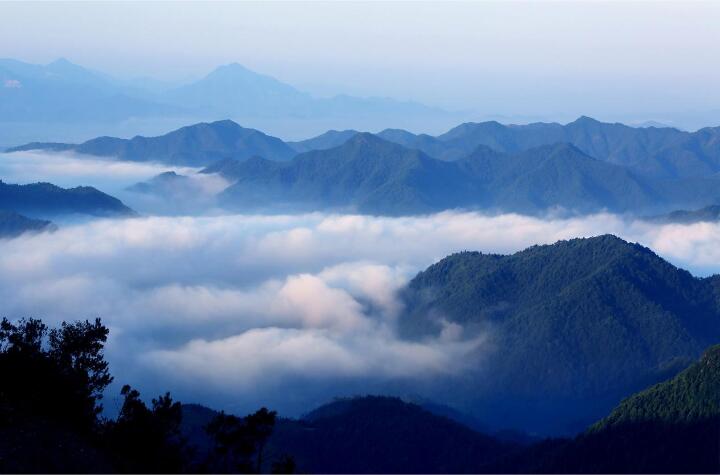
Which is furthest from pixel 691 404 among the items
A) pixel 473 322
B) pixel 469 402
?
pixel 473 322

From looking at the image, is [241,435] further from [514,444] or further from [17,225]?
[17,225]

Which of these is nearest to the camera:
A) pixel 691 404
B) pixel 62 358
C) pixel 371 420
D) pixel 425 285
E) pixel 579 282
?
pixel 62 358

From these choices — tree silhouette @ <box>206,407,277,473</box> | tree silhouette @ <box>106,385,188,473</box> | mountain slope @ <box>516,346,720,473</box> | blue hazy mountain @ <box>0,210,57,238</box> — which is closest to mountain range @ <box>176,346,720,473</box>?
mountain slope @ <box>516,346,720,473</box>

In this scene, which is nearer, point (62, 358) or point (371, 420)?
point (62, 358)

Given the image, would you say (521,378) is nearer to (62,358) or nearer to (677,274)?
(677,274)

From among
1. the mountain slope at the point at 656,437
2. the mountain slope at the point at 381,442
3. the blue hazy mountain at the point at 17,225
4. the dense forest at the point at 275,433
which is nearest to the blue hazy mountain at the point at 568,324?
the mountain slope at the point at 381,442

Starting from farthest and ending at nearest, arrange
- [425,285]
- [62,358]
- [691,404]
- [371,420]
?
[425,285], [371,420], [691,404], [62,358]
